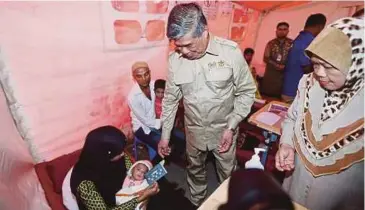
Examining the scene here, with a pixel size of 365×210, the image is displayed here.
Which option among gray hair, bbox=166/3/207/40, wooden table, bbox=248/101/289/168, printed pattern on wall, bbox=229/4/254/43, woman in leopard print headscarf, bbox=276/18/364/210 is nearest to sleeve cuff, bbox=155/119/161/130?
wooden table, bbox=248/101/289/168

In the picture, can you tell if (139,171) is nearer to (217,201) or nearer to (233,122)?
(233,122)

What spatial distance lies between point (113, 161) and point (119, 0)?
5.48ft

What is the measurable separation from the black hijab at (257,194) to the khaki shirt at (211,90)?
1076 millimetres

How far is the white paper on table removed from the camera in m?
2.32

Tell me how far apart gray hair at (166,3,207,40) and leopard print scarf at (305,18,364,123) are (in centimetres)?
71

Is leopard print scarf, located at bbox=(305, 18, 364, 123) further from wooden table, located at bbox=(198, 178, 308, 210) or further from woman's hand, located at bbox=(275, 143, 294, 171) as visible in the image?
wooden table, located at bbox=(198, 178, 308, 210)

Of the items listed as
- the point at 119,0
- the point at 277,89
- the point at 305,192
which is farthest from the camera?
the point at 277,89

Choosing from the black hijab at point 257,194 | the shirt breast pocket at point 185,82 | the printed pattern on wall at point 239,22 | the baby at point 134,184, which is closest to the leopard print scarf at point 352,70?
the black hijab at point 257,194

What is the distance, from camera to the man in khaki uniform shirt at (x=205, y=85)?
1511mm

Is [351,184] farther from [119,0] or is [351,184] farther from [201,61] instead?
[119,0]

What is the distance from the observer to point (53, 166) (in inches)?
89.0

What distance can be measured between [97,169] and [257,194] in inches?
45.7

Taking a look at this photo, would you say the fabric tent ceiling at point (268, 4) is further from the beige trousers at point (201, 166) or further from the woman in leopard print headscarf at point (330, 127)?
the woman in leopard print headscarf at point (330, 127)

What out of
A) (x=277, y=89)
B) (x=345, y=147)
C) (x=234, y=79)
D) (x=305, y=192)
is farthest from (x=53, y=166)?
(x=277, y=89)
